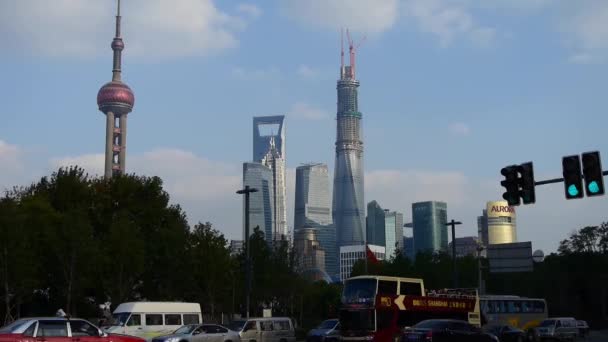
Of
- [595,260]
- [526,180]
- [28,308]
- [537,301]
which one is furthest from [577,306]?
[526,180]

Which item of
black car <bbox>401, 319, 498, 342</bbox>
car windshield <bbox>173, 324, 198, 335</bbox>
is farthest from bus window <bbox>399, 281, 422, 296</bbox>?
car windshield <bbox>173, 324, 198, 335</bbox>

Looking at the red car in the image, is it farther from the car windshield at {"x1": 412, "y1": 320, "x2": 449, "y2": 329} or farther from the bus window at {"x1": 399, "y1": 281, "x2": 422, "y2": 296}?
the bus window at {"x1": 399, "y1": 281, "x2": 422, "y2": 296}

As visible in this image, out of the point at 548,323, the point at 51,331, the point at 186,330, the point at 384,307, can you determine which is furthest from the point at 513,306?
the point at 51,331

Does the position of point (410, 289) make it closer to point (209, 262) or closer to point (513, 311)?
point (513, 311)

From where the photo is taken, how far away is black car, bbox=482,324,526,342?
44.2 meters

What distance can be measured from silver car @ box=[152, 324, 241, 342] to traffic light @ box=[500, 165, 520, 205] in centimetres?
1670

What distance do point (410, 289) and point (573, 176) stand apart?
16.9 meters

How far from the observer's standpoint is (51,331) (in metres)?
23.3

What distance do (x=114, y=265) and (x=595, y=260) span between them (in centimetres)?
5463

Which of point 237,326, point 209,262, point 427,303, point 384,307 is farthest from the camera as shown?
point 209,262

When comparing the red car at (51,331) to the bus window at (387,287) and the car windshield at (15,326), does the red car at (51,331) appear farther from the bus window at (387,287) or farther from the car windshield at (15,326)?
the bus window at (387,287)

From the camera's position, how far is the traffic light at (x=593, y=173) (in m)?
21.3

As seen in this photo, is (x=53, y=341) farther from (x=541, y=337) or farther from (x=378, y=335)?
(x=541, y=337)

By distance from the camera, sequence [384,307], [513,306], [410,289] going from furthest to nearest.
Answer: [513,306]
[410,289]
[384,307]
